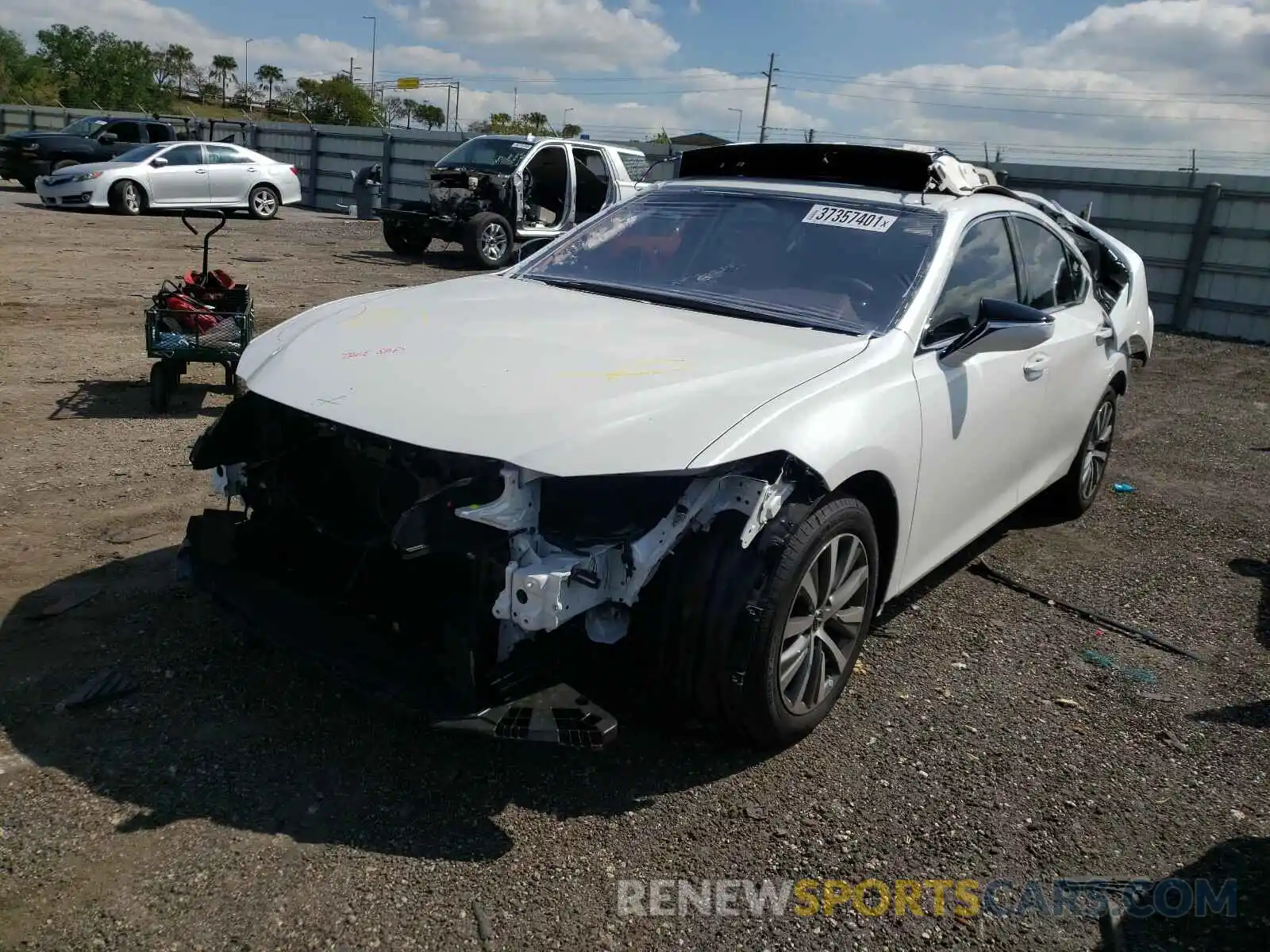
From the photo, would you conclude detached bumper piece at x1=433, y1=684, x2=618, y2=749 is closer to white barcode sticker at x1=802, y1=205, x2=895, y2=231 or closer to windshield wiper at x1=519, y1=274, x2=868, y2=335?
windshield wiper at x1=519, y1=274, x2=868, y2=335

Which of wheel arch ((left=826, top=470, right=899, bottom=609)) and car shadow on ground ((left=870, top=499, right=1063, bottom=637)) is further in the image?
car shadow on ground ((left=870, top=499, right=1063, bottom=637))

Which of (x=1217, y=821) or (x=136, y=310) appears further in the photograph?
(x=136, y=310)

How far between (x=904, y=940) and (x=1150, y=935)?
0.65 m

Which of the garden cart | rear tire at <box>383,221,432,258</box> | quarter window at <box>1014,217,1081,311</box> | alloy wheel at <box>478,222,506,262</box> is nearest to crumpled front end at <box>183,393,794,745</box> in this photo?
quarter window at <box>1014,217,1081,311</box>

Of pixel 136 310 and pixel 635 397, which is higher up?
pixel 635 397

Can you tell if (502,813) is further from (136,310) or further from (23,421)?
(136,310)

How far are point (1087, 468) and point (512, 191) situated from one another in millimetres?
11324

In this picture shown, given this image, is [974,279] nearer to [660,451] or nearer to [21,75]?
[660,451]

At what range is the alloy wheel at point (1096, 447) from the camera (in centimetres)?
547

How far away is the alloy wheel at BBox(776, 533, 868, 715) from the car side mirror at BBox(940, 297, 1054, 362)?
0.90 meters

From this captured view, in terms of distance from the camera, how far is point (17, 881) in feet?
8.18

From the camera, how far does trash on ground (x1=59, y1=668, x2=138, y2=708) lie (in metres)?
3.24

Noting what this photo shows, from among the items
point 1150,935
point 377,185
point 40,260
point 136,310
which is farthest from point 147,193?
point 1150,935

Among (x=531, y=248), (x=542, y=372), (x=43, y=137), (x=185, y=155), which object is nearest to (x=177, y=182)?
(x=185, y=155)
